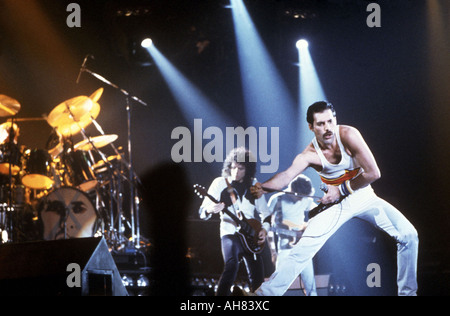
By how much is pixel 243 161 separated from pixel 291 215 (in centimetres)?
77

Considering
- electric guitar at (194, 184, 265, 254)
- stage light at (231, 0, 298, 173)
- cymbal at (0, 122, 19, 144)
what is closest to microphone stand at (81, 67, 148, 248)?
cymbal at (0, 122, 19, 144)

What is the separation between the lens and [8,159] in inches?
258

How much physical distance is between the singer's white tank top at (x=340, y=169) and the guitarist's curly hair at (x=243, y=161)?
75 centimetres

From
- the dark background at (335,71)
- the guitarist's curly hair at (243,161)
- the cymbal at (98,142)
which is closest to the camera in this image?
the guitarist's curly hair at (243,161)

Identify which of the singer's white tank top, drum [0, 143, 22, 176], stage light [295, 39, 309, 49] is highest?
stage light [295, 39, 309, 49]

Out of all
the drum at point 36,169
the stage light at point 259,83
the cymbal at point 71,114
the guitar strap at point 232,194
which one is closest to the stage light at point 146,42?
the cymbal at point 71,114

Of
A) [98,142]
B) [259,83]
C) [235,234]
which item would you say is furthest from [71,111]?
[235,234]

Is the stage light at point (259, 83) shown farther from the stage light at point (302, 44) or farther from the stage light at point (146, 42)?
the stage light at point (146, 42)

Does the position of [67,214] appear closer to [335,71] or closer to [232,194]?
[232,194]

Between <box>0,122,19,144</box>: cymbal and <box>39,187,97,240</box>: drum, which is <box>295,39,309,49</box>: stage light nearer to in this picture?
<box>39,187,97,240</box>: drum

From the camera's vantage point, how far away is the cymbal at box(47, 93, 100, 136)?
6496 millimetres

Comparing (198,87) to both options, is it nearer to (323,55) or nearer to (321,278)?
(323,55)

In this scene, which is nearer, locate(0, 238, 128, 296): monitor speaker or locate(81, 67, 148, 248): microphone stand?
locate(0, 238, 128, 296): monitor speaker

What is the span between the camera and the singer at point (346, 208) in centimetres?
573
